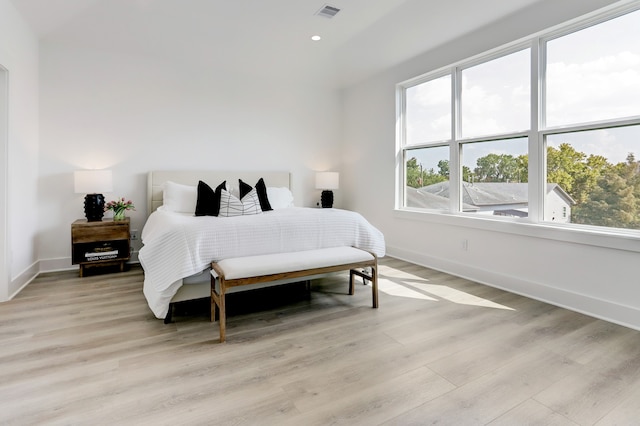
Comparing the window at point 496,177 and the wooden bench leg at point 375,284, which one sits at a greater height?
the window at point 496,177

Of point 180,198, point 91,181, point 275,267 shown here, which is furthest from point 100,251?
point 275,267

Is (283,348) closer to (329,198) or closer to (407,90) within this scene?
(329,198)

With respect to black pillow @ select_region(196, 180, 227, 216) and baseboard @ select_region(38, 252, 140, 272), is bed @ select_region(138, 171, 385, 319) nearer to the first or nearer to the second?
black pillow @ select_region(196, 180, 227, 216)

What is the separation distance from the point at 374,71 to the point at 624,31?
2.94 m

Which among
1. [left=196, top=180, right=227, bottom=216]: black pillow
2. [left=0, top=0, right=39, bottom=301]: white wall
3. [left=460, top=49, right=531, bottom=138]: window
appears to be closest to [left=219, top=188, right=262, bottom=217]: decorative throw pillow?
[left=196, top=180, right=227, bottom=216]: black pillow

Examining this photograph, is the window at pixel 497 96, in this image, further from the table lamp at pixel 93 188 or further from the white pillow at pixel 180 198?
the table lamp at pixel 93 188

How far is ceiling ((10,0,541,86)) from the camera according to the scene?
3.44 m

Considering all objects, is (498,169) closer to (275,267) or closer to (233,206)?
(275,267)

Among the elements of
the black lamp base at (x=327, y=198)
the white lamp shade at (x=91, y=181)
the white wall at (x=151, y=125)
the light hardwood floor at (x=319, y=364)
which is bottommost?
the light hardwood floor at (x=319, y=364)

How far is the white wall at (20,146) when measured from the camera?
10.1 ft

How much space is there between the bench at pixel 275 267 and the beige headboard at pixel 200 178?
228 cm

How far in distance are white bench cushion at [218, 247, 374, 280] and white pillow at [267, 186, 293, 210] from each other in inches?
67.5

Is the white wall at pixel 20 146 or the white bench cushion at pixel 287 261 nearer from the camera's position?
the white bench cushion at pixel 287 261

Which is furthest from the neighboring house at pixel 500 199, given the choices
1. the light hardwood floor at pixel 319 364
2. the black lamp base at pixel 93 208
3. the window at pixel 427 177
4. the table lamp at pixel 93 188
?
the black lamp base at pixel 93 208
